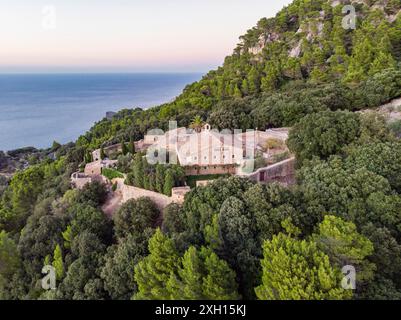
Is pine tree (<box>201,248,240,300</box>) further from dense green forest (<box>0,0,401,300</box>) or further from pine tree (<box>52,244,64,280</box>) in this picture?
pine tree (<box>52,244,64,280</box>)

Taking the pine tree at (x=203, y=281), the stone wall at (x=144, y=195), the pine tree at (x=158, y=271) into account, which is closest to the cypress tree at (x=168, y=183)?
the stone wall at (x=144, y=195)

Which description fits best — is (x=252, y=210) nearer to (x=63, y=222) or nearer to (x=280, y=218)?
(x=280, y=218)

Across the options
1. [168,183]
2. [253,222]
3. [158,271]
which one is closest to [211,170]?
[168,183]

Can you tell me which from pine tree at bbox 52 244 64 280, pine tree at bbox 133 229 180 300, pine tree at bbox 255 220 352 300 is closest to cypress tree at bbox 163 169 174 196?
pine tree at bbox 52 244 64 280

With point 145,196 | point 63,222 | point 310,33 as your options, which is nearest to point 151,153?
point 145,196

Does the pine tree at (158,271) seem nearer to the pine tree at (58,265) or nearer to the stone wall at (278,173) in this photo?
the pine tree at (58,265)

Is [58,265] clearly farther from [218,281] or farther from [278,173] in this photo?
[278,173]
